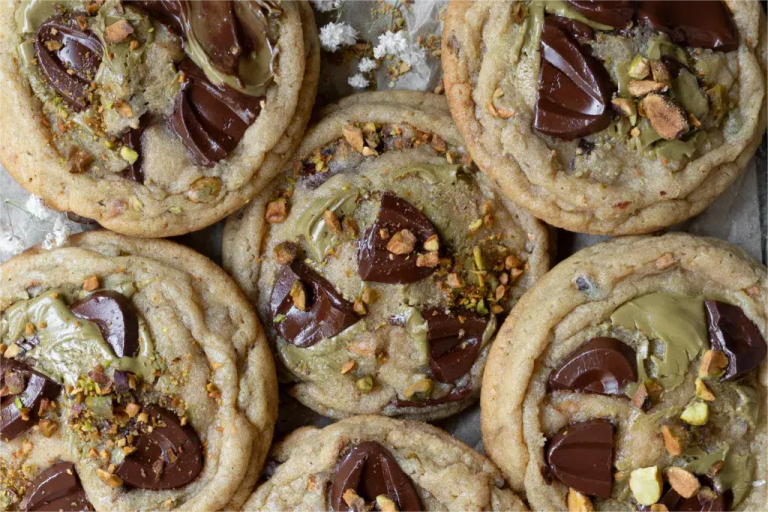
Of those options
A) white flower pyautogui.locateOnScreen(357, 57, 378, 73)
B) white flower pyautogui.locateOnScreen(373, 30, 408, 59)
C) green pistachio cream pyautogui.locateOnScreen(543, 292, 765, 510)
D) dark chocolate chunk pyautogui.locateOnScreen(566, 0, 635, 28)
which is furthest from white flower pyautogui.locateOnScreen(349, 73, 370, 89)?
green pistachio cream pyautogui.locateOnScreen(543, 292, 765, 510)

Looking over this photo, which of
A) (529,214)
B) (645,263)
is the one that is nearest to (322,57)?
(529,214)

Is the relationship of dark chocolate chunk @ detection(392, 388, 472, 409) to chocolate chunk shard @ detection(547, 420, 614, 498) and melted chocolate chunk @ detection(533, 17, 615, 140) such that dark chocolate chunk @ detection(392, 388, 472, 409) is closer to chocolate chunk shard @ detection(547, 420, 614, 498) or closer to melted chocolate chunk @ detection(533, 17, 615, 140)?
chocolate chunk shard @ detection(547, 420, 614, 498)

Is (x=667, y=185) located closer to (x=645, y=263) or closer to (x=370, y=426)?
(x=645, y=263)

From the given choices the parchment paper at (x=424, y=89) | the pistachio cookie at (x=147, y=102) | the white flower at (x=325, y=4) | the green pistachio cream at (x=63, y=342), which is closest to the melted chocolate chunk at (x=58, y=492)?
the green pistachio cream at (x=63, y=342)

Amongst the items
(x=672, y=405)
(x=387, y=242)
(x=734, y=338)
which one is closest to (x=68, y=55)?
(x=387, y=242)

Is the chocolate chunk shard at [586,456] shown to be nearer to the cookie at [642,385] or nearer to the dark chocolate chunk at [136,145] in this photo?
the cookie at [642,385]
